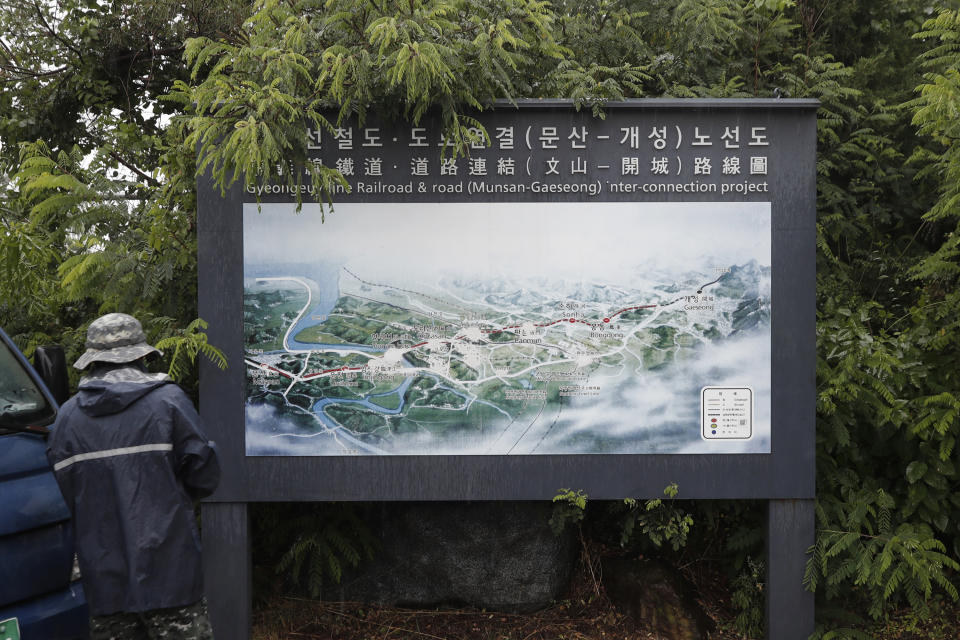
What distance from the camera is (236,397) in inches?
180

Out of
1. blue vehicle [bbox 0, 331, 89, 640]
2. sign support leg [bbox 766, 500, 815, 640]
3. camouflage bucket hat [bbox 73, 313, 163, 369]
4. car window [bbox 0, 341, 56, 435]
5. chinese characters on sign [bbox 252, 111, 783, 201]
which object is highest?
chinese characters on sign [bbox 252, 111, 783, 201]

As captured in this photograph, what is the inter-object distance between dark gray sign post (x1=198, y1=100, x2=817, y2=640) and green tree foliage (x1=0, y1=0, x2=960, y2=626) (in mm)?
288

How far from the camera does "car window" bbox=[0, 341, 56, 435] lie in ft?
11.8

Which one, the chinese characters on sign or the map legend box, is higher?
the chinese characters on sign

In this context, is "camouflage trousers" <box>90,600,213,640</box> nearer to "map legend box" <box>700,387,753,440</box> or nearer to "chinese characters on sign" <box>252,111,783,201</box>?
"chinese characters on sign" <box>252,111,783,201</box>

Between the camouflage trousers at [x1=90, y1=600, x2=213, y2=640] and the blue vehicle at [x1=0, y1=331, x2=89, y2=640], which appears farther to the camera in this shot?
the camouflage trousers at [x1=90, y1=600, x2=213, y2=640]

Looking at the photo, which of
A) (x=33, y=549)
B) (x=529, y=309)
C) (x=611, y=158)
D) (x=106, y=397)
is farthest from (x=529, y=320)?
(x=33, y=549)

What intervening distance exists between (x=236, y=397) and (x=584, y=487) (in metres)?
2.34

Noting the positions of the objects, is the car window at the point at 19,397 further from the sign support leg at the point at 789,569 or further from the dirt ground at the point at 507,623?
the sign support leg at the point at 789,569

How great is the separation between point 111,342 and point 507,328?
232 cm

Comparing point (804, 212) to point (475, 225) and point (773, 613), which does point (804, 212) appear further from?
point (773, 613)

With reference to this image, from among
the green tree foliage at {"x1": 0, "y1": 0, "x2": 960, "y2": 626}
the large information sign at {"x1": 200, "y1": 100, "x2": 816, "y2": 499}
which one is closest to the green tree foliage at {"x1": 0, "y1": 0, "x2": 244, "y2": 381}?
the green tree foliage at {"x1": 0, "y1": 0, "x2": 960, "y2": 626}

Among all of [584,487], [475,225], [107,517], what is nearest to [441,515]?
[584,487]

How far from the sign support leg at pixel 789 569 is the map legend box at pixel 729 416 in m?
0.55
